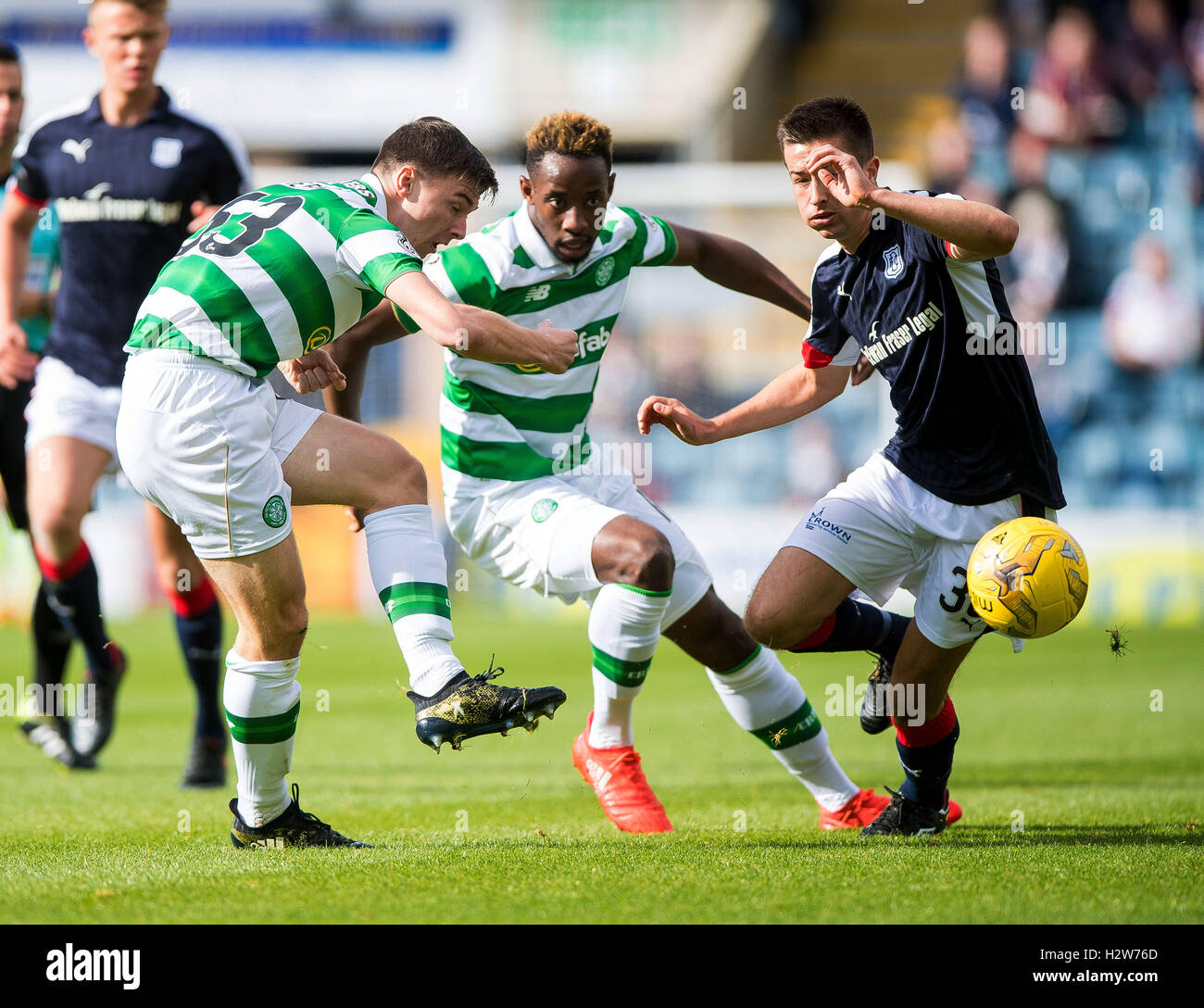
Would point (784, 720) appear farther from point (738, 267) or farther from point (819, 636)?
point (738, 267)

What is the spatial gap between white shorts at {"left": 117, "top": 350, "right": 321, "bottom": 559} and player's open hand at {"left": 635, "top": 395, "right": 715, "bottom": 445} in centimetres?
120

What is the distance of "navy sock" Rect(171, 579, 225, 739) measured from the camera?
6.21 metres

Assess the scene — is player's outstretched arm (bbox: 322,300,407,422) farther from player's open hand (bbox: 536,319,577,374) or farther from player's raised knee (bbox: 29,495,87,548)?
player's raised knee (bbox: 29,495,87,548)

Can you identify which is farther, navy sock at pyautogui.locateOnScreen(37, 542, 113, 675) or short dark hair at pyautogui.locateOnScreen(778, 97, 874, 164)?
navy sock at pyautogui.locateOnScreen(37, 542, 113, 675)

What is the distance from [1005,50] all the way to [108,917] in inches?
634

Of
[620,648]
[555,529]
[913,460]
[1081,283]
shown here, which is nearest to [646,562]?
[620,648]

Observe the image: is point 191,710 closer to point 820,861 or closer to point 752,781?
point 752,781

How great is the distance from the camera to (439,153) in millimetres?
4109

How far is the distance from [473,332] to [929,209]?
51.8 inches

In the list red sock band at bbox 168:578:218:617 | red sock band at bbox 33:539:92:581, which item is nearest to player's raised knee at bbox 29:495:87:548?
red sock band at bbox 33:539:92:581

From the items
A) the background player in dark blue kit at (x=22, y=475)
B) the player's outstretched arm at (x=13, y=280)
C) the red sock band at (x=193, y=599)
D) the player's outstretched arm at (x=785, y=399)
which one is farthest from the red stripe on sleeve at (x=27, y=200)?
the player's outstretched arm at (x=785, y=399)

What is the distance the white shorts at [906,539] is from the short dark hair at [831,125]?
1.05m

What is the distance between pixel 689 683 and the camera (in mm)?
10648

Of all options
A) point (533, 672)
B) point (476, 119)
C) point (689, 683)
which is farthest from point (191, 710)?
point (476, 119)
